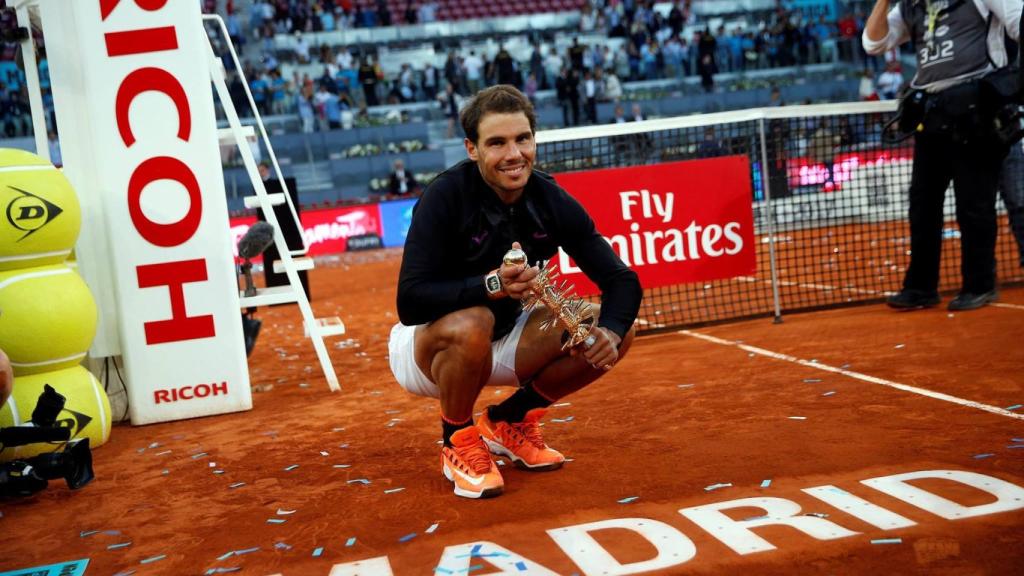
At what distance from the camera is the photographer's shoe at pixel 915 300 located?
6.86m

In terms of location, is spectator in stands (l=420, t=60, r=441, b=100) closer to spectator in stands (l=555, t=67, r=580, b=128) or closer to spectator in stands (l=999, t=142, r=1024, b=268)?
spectator in stands (l=555, t=67, r=580, b=128)

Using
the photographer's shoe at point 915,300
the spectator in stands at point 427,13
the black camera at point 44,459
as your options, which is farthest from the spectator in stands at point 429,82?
the black camera at point 44,459

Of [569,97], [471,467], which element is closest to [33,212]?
[471,467]

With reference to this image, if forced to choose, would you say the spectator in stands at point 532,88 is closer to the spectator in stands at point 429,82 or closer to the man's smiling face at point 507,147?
the spectator in stands at point 429,82

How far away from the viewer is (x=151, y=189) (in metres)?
5.34

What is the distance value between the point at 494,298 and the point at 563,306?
0.25 meters

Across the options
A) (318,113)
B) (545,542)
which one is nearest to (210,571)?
(545,542)

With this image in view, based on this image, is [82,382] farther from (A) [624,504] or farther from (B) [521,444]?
(A) [624,504]

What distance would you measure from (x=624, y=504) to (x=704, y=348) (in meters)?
3.12

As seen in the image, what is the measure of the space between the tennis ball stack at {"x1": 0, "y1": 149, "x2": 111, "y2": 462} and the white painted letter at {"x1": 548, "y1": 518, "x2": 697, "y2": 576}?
2.75 meters

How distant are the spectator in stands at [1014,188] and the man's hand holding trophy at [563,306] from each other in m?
4.97

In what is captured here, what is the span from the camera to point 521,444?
12.7 ft

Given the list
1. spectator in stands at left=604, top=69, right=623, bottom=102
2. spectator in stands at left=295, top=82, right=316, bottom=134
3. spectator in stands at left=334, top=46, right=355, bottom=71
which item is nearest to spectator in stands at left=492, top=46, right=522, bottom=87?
spectator in stands at left=604, top=69, right=623, bottom=102

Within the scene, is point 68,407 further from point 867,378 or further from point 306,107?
point 306,107
